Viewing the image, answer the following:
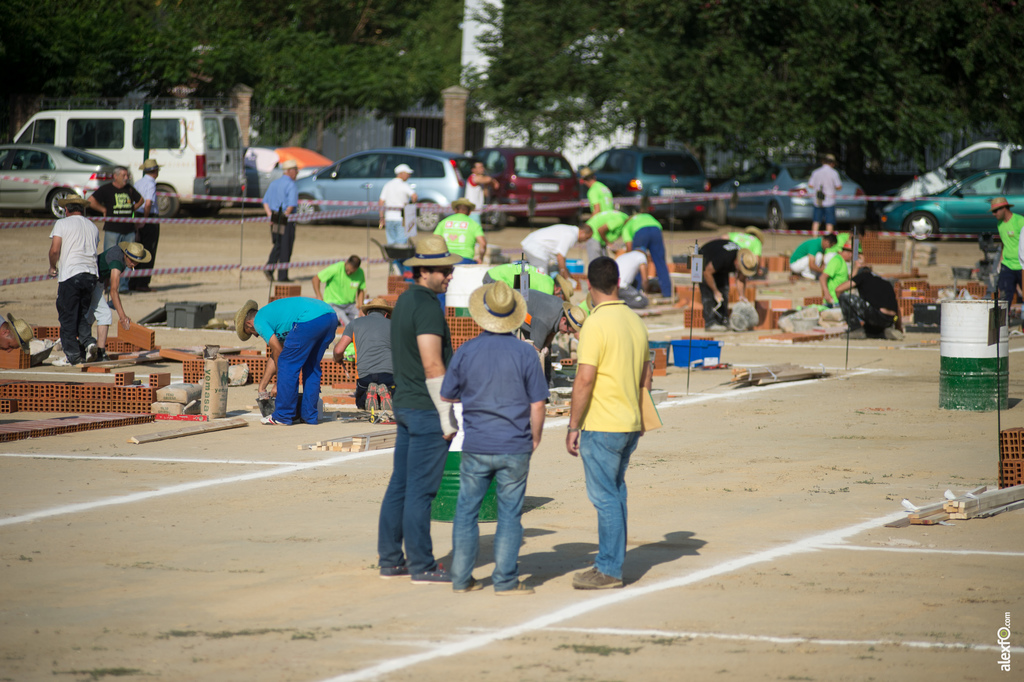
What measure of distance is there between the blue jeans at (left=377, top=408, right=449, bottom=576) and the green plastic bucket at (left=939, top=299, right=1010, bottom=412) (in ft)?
23.4

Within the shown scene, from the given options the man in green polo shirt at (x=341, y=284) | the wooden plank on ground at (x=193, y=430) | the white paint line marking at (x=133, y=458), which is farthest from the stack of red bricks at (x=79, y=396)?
the man in green polo shirt at (x=341, y=284)

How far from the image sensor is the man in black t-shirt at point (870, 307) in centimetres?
1644

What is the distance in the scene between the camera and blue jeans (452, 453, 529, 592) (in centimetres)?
606

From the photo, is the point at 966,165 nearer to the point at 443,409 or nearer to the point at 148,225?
the point at 148,225

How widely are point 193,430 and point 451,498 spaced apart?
3.78 m

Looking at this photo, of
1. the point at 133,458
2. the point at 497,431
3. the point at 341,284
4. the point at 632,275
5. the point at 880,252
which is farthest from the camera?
the point at 880,252

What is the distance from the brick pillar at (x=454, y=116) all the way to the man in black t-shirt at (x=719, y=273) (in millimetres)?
20304

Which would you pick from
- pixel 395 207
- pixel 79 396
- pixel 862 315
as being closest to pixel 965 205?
pixel 862 315

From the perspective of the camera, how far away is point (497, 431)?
6027 mm

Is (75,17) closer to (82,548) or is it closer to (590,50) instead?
(590,50)

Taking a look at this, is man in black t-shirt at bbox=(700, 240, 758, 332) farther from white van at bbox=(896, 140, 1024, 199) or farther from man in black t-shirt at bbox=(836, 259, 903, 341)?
white van at bbox=(896, 140, 1024, 199)

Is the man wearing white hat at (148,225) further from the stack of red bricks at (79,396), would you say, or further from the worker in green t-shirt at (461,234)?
the stack of red bricks at (79,396)

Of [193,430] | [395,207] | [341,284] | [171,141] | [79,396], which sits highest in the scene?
[171,141]

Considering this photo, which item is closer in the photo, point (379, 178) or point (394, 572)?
point (394, 572)
